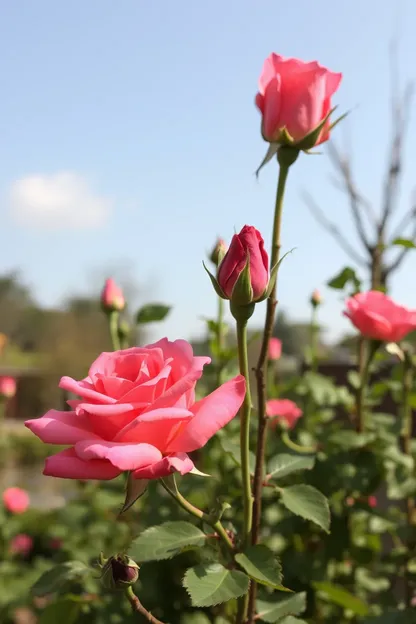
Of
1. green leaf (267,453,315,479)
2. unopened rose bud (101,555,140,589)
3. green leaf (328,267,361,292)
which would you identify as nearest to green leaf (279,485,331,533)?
green leaf (267,453,315,479)

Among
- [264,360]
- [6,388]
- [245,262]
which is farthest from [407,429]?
[6,388]

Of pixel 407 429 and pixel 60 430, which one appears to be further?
pixel 407 429

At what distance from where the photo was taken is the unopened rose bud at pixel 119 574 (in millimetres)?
455

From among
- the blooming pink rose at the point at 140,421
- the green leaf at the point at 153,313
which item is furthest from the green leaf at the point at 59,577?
the green leaf at the point at 153,313

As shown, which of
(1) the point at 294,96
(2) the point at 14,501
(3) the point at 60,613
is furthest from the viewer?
(2) the point at 14,501

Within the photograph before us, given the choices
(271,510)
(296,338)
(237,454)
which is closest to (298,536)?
(271,510)

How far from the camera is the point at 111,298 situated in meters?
1.04

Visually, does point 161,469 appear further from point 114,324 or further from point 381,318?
point 114,324

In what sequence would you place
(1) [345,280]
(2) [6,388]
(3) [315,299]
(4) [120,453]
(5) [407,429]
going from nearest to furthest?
(4) [120,453], (1) [345,280], (5) [407,429], (3) [315,299], (2) [6,388]

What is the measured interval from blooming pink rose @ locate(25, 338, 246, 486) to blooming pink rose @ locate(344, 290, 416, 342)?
454 millimetres

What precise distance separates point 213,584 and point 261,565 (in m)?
0.04

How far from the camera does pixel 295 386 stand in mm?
1344

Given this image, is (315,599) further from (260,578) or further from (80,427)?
(80,427)

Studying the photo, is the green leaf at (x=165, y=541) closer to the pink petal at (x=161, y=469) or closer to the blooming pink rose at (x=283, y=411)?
the pink petal at (x=161, y=469)
